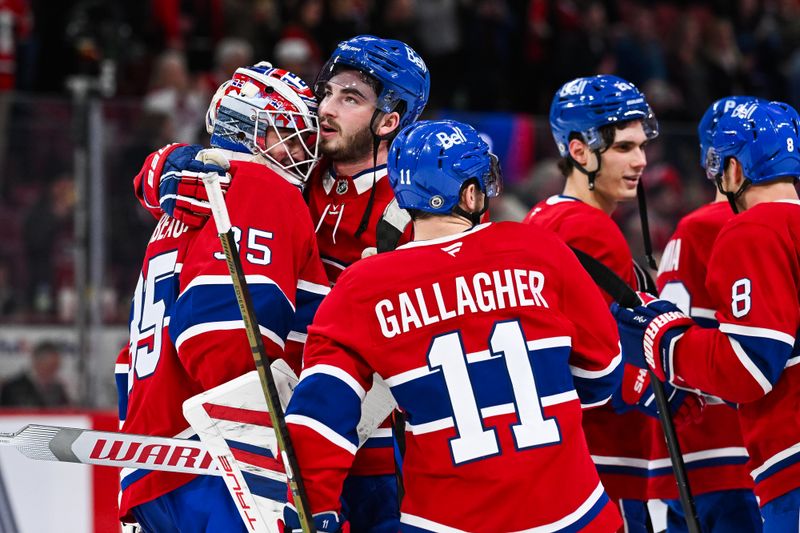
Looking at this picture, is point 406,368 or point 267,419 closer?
point 406,368

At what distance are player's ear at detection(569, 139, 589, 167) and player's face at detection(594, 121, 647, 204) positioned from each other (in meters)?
0.05

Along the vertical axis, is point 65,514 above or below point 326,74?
below

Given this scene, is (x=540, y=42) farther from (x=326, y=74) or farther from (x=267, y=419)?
(x=267, y=419)

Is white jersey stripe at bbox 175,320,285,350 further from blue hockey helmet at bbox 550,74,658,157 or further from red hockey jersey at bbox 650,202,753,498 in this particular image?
red hockey jersey at bbox 650,202,753,498

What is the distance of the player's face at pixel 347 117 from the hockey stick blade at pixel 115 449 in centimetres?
91

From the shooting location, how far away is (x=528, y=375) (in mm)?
2516

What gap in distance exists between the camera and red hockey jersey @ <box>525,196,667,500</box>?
11.2ft

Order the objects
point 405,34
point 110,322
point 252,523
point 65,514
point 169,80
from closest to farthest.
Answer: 1. point 252,523
2. point 65,514
3. point 110,322
4. point 169,80
5. point 405,34

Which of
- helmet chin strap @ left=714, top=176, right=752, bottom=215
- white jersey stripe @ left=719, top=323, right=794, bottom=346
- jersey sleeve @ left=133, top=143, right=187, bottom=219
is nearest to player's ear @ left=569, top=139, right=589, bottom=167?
helmet chin strap @ left=714, top=176, right=752, bottom=215

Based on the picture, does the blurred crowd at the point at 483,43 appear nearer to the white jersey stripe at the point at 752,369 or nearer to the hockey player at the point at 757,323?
the hockey player at the point at 757,323

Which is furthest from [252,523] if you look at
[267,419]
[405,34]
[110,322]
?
[405,34]

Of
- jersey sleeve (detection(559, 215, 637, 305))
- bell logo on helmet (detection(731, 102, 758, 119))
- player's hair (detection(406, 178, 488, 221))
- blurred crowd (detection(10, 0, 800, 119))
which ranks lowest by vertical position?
jersey sleeve (detection(559, 215, 637, 305))

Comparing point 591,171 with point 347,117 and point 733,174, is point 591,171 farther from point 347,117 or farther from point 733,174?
point 347,117

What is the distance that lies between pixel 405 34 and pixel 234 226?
562 cm
